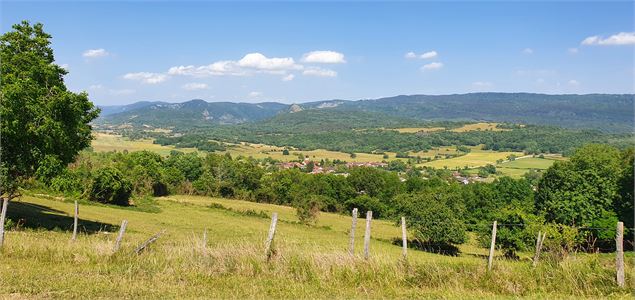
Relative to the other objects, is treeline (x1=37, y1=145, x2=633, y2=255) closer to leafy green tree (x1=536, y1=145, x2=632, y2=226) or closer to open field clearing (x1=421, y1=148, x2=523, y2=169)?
leafy green tree (x1=536, y1=145, x2=632, y2=226)

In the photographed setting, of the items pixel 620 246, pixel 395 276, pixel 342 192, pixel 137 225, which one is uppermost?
pixel 620 246

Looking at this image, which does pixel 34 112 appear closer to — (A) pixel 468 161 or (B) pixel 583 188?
(B) pixel 583 188

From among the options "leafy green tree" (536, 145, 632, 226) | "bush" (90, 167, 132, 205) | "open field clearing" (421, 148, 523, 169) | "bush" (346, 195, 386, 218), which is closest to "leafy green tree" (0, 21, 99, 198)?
"bush" (90, 167, 132, 205)

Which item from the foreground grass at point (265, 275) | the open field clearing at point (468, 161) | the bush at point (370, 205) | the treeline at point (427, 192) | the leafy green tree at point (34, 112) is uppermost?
the leafy green tree at point (34, 112)

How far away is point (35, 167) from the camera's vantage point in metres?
25.3

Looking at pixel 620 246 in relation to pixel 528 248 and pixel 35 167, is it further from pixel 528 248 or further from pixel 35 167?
pixel 528 248

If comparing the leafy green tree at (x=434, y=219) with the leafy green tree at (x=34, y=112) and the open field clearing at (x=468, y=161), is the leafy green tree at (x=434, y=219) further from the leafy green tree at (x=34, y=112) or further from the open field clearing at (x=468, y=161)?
the open field clearing at (x=468, y=161)

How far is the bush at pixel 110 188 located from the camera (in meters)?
55.0

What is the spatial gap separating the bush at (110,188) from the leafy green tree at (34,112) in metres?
29.6

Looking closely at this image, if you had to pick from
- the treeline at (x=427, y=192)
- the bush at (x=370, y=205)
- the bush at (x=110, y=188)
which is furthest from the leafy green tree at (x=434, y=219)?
the bush at (x=110, y=188)

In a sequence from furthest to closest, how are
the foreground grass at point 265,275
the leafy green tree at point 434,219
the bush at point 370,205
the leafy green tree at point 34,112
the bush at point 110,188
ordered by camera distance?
the bush at point 370,205
the bush at point 110,188
the leafy green tree at point 434,219
the leafy green tree at point 34,112
the foreground grass at point 265,275

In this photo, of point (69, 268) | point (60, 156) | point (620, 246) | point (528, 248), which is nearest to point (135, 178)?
point (60, 156)

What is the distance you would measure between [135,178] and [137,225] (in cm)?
3511

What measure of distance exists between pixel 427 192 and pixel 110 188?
40.5 metres
